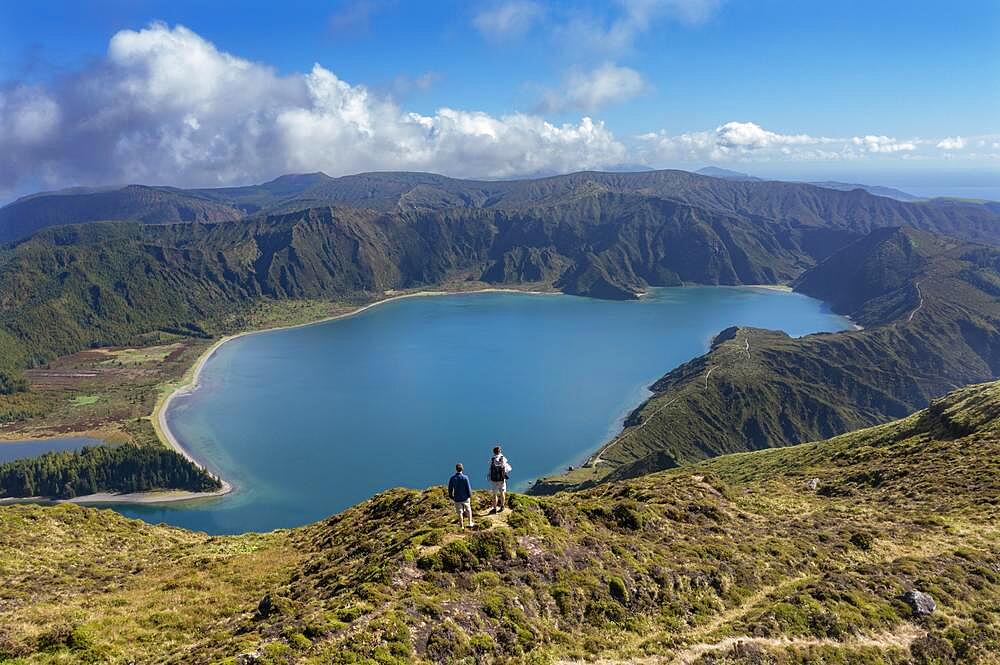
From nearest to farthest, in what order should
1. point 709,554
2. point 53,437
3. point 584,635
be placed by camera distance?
point 584,635 → point 709,554 → point 53,437

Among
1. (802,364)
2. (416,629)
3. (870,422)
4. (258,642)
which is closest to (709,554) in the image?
(416,629)

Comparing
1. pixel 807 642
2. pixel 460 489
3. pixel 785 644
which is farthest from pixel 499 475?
pixel 807 642

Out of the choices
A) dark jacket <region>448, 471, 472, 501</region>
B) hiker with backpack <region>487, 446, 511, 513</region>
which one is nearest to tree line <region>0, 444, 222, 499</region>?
hiker with backpack <region>487, 446, 511, 513</region>

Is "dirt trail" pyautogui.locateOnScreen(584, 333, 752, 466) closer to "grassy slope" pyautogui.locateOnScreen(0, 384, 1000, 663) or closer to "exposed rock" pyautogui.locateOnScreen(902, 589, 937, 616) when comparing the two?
"grassy slope" pyautogui.locateOnScreen(0, 384, 1000, 663)

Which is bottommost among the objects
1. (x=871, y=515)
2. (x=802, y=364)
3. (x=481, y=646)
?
(x=802, y=364)

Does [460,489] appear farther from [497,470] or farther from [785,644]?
[785,644]

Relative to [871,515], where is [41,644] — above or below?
above

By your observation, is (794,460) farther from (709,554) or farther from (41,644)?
(41,644)

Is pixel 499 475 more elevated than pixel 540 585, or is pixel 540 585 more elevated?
pixel 499 475
